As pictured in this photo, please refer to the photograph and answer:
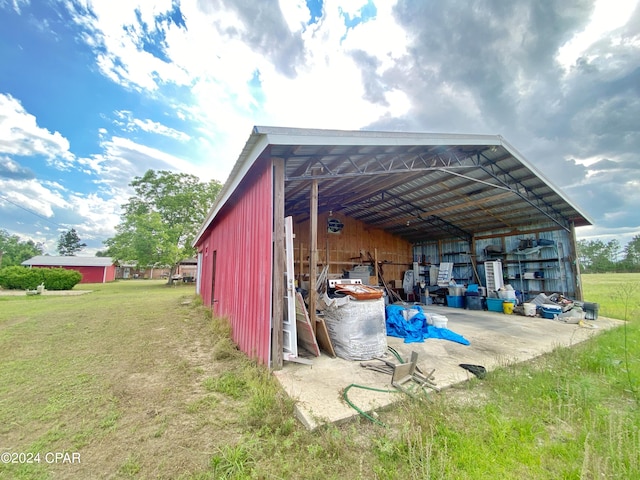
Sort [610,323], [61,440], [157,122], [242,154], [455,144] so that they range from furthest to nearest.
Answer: [157,122] → [610,323] → [455,144] → [242,154] → [61,440]

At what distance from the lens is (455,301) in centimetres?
989

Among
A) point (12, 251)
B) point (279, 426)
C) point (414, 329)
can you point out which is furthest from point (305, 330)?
point (12, 251)

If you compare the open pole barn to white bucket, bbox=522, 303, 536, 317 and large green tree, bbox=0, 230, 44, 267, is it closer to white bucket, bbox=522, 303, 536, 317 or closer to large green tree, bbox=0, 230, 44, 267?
white bucket, bbox=522, 303, 536, 317

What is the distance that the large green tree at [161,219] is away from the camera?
19.9 meters

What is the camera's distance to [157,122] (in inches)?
443

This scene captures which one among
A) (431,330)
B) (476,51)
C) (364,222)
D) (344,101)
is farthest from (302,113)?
(431,330)

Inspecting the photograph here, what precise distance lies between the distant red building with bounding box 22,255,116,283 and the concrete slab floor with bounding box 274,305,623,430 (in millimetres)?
32678

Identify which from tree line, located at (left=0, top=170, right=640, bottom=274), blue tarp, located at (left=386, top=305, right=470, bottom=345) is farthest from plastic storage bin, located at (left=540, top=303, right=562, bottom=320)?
tree line, located at (left=0, top=170, right=640, bottom=274)

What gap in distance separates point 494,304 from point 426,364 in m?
7.02

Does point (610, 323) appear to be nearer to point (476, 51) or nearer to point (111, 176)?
point (476, 51)

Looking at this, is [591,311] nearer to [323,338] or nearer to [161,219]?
[323,338]

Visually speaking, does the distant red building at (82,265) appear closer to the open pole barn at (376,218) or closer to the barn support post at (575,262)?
the open pole barn at (376,218)

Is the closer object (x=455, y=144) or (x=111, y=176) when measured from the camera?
(x=455, y=144)

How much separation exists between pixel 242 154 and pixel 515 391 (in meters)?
4.24
